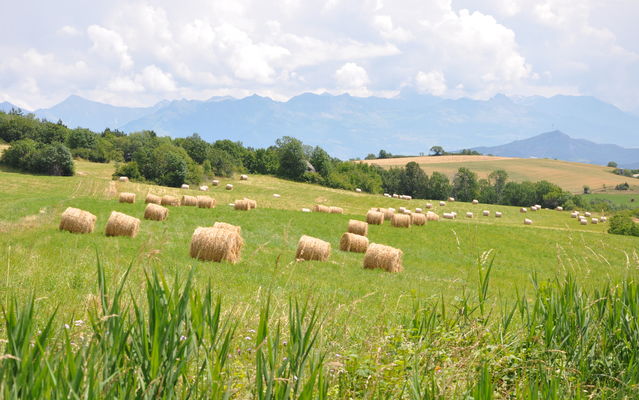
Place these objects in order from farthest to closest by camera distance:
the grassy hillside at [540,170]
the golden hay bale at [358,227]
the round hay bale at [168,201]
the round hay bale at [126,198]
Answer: the grassy hillside at [540,170], the round hay bale at [168,201], the round hay bale at [126,198], the golden hay bale at [358,227]

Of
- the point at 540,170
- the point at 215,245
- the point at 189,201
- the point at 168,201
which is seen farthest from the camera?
the point at 540,170

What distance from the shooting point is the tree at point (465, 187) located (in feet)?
438

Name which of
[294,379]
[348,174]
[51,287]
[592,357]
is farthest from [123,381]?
[348,174]

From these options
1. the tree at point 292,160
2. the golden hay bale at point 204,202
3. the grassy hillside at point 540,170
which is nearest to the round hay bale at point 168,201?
the golden hay bale at point 204,202

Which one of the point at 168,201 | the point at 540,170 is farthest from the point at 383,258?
the point at 540,170

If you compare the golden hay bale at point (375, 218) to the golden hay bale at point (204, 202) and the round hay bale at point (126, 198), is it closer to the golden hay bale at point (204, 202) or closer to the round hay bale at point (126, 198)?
the golden hay bale at point (204, 202)

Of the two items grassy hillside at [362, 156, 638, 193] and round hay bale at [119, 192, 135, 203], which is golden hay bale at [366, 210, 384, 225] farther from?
grassy hillside at [362, 156, 638, 193]

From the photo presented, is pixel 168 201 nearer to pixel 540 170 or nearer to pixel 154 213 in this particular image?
pixel 154 213

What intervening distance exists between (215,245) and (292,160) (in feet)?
313

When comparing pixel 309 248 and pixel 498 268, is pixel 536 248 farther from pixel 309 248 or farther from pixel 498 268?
pixel 309 248

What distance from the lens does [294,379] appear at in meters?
3.20

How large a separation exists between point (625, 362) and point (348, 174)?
4807 inches

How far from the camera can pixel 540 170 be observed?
582ft

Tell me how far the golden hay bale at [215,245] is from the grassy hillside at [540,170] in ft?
464
